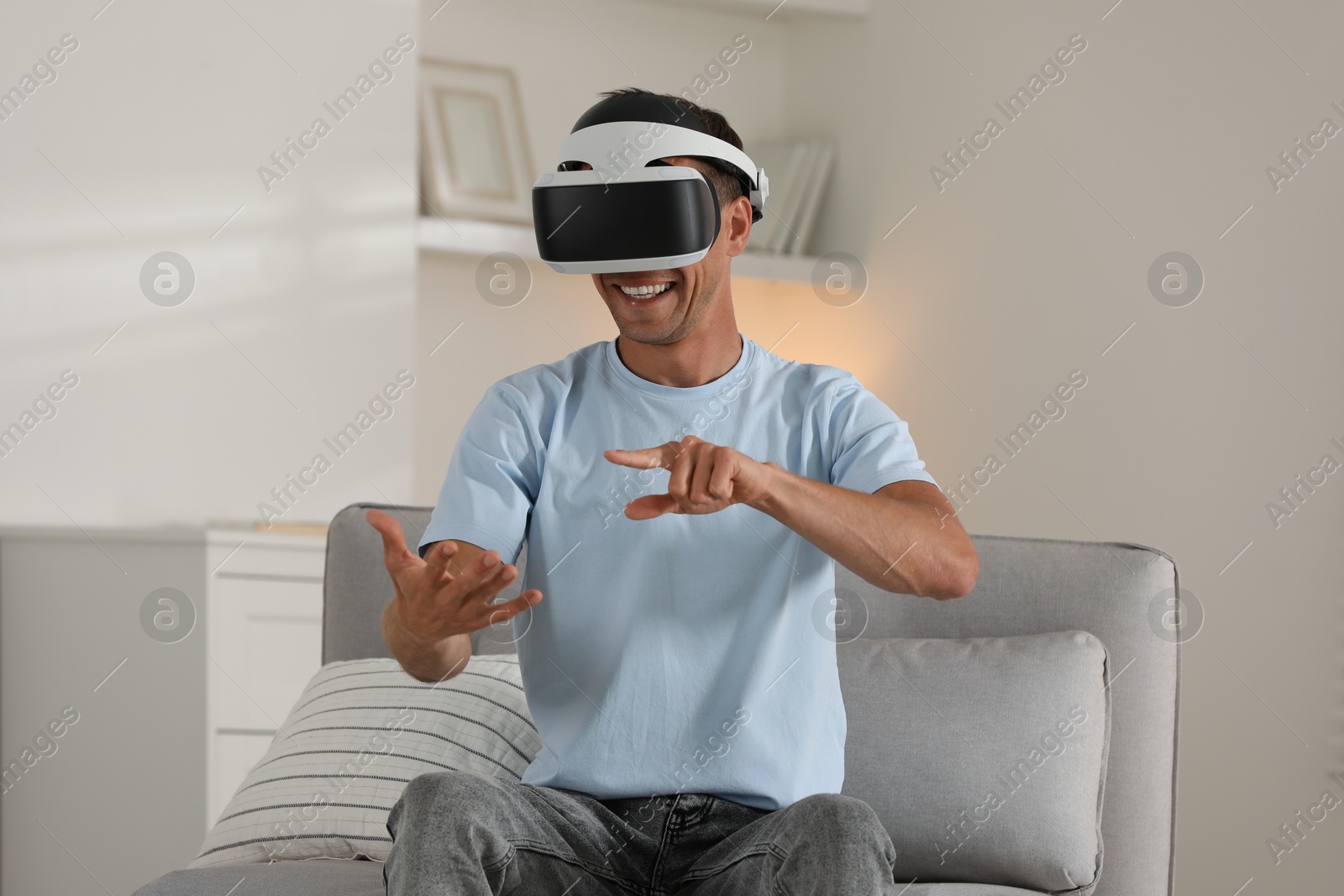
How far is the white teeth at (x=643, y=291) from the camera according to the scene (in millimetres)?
1398

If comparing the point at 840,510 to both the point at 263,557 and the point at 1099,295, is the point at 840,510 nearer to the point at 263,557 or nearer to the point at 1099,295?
the point at 1099,295

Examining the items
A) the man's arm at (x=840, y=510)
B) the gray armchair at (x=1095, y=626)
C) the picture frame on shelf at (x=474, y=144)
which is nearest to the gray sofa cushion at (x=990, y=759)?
the gray armchair at (x=1095, y=626)

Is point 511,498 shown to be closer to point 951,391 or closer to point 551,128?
point 951,391

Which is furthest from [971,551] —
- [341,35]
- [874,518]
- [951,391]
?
[341,35]

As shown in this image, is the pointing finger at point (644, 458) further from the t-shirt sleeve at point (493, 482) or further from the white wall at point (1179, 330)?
the white wall at point (1179, 330)

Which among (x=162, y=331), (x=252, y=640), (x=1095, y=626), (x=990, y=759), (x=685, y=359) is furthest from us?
(x=162, y=331)

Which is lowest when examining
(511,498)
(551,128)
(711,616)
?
(711,616)

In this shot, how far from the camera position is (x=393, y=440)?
302 cm

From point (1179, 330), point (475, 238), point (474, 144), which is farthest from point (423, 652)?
point (474, 144)

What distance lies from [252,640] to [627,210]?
1745mm

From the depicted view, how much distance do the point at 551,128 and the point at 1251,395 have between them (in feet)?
6.84

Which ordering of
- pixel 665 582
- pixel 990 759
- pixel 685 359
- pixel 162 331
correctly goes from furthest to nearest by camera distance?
pixel 162 331, pixel 990 759, pixel 685 359, pixel 665 582

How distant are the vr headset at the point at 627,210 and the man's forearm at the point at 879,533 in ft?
0.90

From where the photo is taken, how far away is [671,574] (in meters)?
1.37
